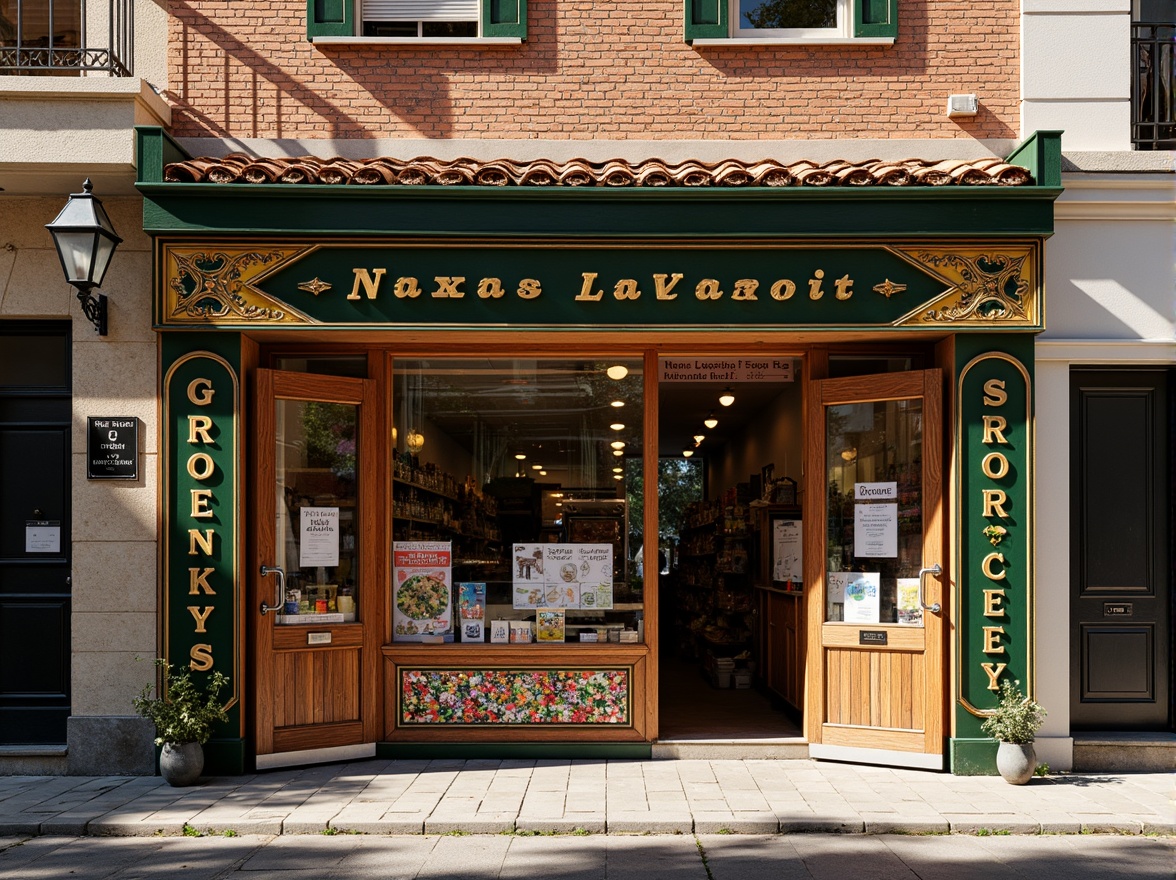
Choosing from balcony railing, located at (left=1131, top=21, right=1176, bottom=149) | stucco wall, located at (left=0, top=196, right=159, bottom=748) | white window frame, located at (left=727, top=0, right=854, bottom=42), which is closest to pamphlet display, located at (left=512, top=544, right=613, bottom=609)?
stucco wall, located at (left=0, top=196, right=159, bottom=748)

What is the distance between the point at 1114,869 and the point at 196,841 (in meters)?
5.62

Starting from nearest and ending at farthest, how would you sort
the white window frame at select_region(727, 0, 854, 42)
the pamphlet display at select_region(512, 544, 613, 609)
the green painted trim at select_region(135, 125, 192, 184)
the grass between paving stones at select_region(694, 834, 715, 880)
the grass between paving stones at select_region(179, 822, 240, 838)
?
the grass between paving stones at select_region(694, 834, 715, 880) < the grass between paving stones at select_region(179, 822, 240, 838) < the green painted trim at select_region(135, 125, 192, 184) < the white window frame at select_region(727, 0, 854, 42) < the pamphlet display at select_region(512, 544, 613, 609)

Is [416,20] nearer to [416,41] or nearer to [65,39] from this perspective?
[416,41]

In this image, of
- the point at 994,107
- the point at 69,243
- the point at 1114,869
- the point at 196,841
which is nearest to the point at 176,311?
the point at 69,243

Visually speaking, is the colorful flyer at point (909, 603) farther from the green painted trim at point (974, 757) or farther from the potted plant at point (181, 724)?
the potted plant at point (181, 724)

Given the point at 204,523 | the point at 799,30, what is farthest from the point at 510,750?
the point at 799,30

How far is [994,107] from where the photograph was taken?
9016mm

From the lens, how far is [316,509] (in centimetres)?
894

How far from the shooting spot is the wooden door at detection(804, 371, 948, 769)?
8.61m

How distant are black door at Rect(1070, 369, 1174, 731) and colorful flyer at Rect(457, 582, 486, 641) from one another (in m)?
4.93

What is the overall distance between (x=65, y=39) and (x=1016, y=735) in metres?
9.75

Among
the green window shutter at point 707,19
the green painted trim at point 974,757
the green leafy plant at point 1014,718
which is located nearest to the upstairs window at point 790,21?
the green window shutter at point 707,19

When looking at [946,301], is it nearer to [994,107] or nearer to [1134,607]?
[994,107]

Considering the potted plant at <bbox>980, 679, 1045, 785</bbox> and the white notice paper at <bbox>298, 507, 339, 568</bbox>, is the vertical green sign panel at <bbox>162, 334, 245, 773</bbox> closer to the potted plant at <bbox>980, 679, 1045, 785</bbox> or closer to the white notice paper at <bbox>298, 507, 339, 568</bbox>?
the white notice paper at <bbox>298, 507, 339, 568</bbox>
